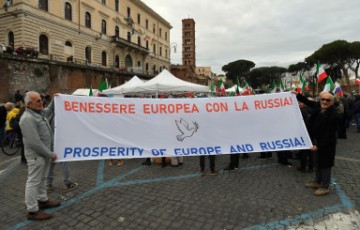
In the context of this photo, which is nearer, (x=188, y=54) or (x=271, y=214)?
(x=271, y=214)

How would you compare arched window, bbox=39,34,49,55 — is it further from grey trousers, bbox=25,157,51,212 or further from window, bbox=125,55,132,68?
grey trousers, bbox=25,157,51,212

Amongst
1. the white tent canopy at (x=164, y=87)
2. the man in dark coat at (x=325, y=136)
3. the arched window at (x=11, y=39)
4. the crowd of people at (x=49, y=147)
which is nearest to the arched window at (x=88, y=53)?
the arched window at (x=11, y=39)

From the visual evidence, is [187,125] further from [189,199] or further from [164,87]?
[164,87]

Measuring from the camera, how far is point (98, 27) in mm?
36688

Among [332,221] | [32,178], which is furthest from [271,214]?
[32,178]

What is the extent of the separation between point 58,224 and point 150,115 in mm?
2091

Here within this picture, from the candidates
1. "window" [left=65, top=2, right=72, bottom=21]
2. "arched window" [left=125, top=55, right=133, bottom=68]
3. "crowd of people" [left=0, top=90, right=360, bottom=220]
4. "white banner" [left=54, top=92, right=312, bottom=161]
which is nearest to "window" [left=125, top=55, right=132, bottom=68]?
"arched window" [left=125, top=55, right=133, bottom=68]

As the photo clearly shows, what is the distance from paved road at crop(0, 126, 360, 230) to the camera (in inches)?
128

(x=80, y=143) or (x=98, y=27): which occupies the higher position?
(x=98, y=27)

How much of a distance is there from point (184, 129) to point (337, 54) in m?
43.2

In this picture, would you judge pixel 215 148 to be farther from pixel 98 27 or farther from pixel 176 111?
pixel 98 27

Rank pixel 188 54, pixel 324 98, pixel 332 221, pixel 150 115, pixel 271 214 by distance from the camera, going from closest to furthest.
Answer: pixel 332 221
pixel 271 214
pixel 324 98
pixel 150 115
pixel 188 54

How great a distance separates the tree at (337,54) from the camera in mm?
37938

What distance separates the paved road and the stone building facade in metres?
21.0
